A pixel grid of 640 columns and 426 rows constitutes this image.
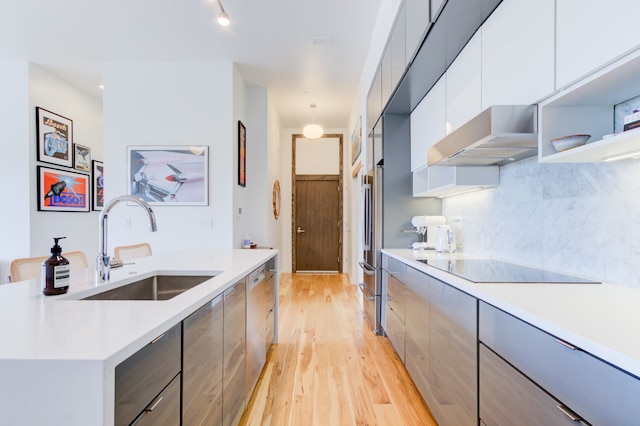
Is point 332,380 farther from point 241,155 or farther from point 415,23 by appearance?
point 241,155

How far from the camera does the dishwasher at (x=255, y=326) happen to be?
178 centimetres

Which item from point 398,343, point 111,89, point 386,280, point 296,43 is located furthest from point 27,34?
point 398,343

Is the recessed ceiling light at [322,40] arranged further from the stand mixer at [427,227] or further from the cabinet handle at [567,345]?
the cabinet handle at [567,345]

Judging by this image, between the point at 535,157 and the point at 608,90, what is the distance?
0.67 metres

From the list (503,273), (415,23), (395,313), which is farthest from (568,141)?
(395,313)

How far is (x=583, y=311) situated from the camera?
0.88m

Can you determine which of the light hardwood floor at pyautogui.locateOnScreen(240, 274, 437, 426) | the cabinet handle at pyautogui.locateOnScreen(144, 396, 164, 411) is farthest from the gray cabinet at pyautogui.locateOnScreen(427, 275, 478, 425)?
the cabinet handle at pyautogui.locateOnScreen(144, 396, 164, 411)

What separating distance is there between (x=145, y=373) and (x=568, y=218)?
1.75 m

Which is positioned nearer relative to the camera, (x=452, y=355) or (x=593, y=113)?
(x=593, y=113)

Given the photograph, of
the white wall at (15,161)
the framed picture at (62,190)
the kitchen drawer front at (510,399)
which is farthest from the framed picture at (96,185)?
the kitchen drawer front at (510,399)

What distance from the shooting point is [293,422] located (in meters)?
1.72

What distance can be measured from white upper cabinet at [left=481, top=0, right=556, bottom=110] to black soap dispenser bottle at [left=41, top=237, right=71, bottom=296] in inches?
71.5

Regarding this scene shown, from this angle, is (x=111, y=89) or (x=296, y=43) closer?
(x=296, y=43)

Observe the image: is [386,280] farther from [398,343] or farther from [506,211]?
[506,211]
